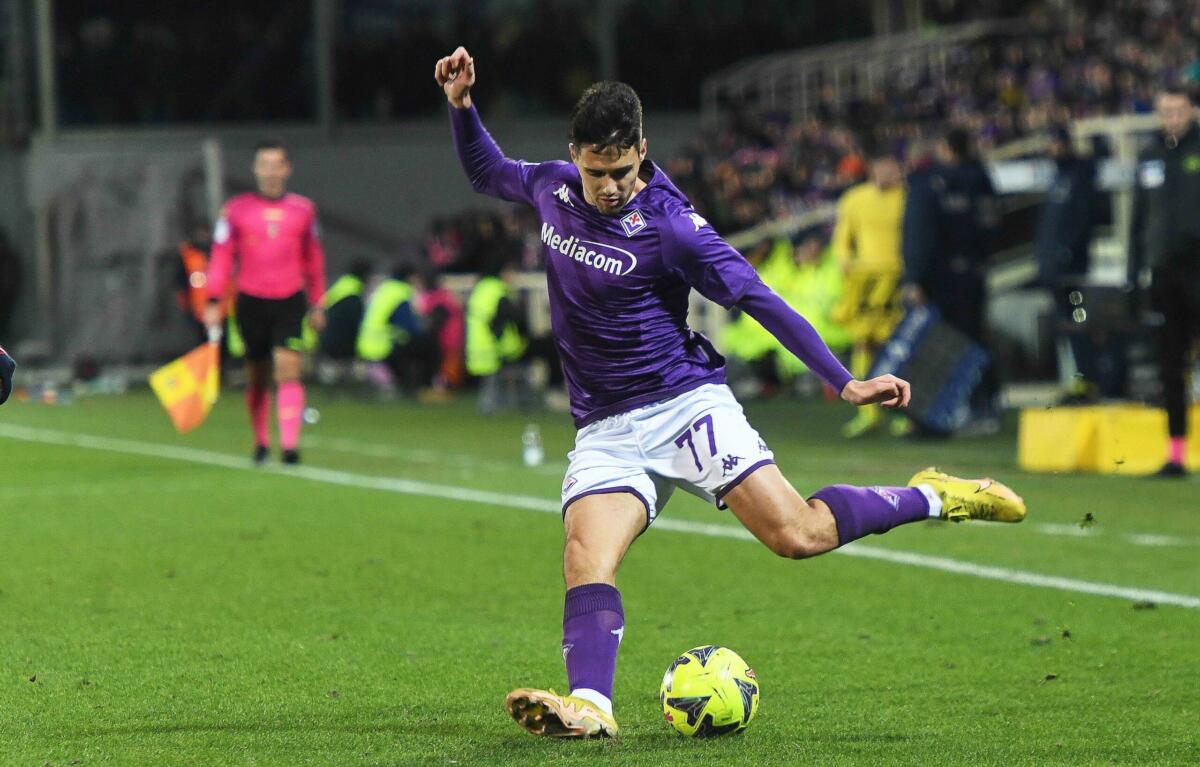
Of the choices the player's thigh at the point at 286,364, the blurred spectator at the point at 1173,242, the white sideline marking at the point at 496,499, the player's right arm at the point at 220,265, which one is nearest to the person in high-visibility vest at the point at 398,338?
the white sideline marking at the point at 496,499

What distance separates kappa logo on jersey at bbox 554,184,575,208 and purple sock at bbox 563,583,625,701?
1.16m

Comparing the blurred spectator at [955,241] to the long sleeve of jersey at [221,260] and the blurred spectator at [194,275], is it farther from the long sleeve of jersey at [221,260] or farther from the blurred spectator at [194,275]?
Result: the blurred spectator at [194,275]

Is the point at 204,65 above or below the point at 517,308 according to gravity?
above

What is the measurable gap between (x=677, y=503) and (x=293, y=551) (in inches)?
117

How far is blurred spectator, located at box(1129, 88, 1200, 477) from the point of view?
12359 millimetres

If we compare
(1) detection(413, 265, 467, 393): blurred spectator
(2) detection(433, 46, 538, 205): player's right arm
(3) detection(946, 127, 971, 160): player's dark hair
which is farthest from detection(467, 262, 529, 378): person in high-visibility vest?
(2) detection(433, 46, 538, 205): player's right arm

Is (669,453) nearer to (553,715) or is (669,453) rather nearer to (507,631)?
(553,715)

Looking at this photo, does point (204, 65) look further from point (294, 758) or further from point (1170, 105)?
point (294, 758)

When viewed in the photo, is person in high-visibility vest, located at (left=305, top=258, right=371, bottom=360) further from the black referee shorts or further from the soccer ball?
the soccer ball

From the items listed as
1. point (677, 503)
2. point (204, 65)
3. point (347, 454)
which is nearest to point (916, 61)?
point (204, 65)

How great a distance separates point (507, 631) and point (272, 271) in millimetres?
7109

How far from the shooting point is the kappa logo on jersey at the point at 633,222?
6.09 metres

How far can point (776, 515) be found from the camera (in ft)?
20.2

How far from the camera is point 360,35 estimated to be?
108ft
